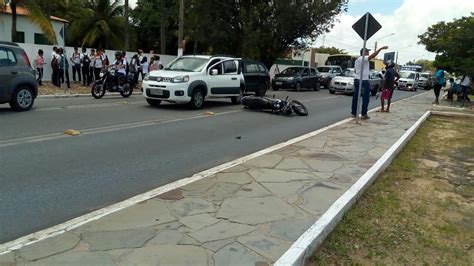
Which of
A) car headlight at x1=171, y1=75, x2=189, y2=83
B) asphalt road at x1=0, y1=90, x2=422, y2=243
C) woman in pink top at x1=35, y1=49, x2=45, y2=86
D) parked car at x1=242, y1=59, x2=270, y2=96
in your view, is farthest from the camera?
parked car at x1=242, y1=59, x2=270, y2=96

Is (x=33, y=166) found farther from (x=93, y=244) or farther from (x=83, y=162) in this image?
(x=93, y=244)

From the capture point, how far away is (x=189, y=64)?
1527 cm

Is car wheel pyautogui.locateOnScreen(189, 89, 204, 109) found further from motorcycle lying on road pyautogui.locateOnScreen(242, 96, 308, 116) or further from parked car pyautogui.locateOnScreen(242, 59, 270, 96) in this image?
parked car pyautogui.locateOnScreen(242, 59, 270, 96)

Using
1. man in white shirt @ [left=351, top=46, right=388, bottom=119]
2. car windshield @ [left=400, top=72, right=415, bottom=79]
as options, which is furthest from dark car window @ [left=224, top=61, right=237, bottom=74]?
car windshield @ [left=400, top=72, right=415, bottom=79]

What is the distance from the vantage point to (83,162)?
687 cm

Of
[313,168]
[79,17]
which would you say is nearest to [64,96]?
[313,168]

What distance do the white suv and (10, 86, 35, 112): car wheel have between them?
347 cm

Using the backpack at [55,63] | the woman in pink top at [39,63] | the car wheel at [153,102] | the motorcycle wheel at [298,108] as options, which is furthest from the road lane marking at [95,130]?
the woman in pink top at [39,63]

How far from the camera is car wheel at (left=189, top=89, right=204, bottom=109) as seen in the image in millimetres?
14539

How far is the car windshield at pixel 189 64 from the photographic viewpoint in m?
15.0

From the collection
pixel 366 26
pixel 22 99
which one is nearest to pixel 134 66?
pixel 22 99

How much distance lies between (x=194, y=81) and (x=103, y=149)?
6917mm

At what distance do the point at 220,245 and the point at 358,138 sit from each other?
6.97m

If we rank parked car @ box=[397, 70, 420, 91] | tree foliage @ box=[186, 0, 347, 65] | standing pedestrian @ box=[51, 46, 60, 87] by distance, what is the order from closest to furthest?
1. standing pedestrian @ box=[51, 46, 60, 87]
2. tree foliage @ box=[186, 0, 347, 65]
3. parked car @ box=[397, 70, 420, 91]
